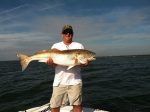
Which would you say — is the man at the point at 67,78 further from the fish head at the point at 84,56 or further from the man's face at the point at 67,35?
the fish head at the point at 84,56

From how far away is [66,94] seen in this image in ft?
23.0

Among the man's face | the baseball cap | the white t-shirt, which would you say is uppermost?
the baseball cap

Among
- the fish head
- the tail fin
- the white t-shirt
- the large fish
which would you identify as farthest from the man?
the tail fin

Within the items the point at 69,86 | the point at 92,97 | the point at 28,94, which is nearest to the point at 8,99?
the point at 28,94

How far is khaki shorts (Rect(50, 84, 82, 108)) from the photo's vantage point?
682 centimetres

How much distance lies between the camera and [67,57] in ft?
21.6

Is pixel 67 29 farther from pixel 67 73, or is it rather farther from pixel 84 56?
pixel 67 73

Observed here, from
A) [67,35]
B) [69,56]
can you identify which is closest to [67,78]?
[69,56]

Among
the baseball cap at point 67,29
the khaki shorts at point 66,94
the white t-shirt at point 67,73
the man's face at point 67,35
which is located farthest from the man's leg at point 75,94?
the baseball cap at point 67,29

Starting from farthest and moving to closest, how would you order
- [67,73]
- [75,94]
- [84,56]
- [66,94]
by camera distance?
[66,94]
[75,94]
[67,73]
[84,56]

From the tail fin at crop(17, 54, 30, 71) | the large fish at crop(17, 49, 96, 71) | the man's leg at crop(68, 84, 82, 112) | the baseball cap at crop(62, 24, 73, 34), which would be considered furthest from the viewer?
the tail fin at crop(17, 54, 30, 71)

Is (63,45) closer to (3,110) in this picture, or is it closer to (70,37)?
(70,37)

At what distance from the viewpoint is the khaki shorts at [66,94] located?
6.82 metres

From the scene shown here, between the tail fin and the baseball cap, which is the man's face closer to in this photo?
the baseball cap
